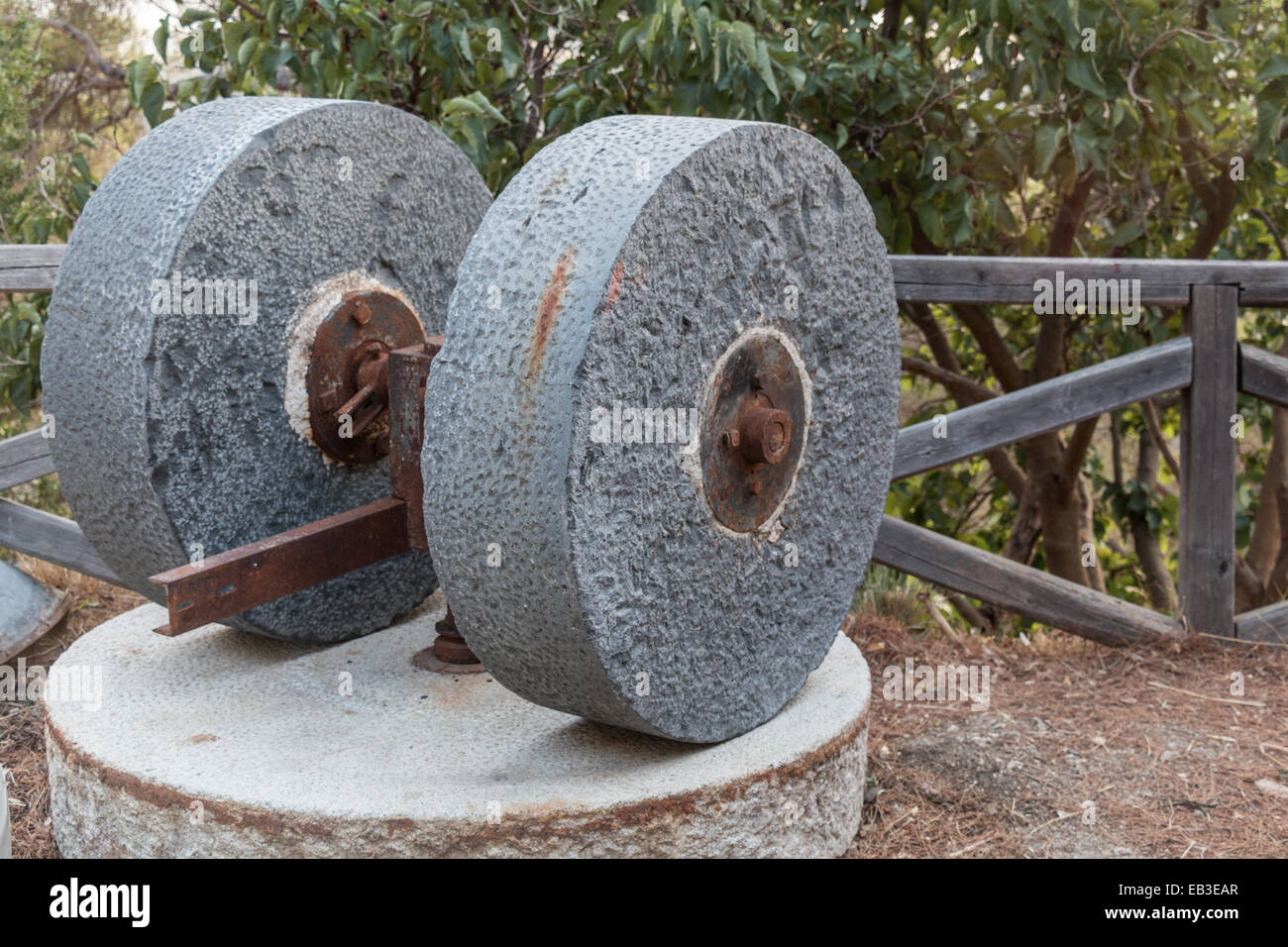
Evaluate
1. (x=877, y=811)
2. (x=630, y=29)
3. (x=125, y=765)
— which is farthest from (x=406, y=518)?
(x=630, y=29)

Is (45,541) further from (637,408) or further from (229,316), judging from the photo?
(637,408)

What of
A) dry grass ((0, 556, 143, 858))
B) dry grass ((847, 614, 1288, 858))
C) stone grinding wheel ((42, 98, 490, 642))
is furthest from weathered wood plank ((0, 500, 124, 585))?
dry grass ((847, 614, 1288, 858))

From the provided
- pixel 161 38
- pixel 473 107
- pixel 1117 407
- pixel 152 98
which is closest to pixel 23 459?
pixel 152 98

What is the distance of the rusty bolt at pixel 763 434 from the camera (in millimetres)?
2094

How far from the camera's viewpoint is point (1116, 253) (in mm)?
4855

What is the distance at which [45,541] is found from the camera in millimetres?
3627

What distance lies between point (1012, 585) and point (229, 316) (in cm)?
219

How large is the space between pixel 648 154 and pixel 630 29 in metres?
1.62

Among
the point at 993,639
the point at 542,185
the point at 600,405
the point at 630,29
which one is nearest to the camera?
the point at 600,405

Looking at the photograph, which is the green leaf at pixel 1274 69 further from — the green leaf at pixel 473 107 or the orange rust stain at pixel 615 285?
the orange rust stain at pixel 615 285

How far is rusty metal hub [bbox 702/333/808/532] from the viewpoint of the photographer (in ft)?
6.81

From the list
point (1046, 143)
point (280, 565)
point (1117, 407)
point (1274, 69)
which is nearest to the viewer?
point (280, 565)

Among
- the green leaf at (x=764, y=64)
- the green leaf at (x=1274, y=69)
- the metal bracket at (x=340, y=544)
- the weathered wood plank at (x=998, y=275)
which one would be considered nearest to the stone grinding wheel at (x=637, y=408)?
the metal bracket at (x=340, y=544)

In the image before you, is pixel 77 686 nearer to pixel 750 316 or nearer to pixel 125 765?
pixel 125 765
